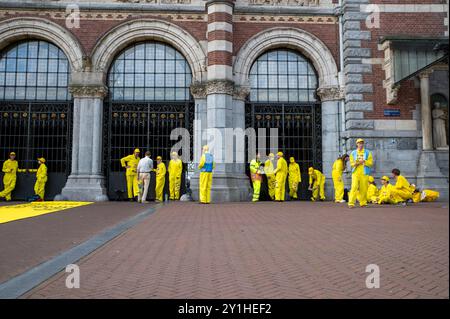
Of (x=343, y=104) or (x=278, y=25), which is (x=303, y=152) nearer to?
(x=343, y=104)

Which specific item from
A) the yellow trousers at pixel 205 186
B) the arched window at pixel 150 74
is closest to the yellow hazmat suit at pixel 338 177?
the yellow trousers at pixel 205 186

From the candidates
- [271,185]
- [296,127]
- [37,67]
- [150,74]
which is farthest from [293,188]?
[37,67]

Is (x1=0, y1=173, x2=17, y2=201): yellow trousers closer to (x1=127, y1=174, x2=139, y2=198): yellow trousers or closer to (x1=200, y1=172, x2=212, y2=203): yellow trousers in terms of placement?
(x1=127, y1=174, x2=139, y2=198): yellow trousers

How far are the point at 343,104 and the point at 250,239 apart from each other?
39.6 ft

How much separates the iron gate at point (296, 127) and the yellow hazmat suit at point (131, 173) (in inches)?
190

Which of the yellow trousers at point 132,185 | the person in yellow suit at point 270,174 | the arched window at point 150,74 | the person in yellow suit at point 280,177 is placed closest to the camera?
the person in yellow suit at point 280,177

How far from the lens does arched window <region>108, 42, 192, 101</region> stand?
16797mm

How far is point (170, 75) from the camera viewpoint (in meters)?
16.9

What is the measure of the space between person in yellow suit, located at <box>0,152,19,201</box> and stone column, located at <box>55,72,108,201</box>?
2.16 meters

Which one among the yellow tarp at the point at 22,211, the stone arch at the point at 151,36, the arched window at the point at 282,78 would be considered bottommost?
the yellow tarp at the point at 22,211

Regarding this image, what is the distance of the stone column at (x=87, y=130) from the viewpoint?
15.8 m

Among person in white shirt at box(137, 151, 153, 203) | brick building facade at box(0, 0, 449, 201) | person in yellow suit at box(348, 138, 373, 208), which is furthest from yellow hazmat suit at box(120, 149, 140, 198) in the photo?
person in yellow suit at box(348, 138, 373, 208)

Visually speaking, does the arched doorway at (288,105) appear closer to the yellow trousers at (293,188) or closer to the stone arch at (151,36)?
the yellow trousers at (293,188)
